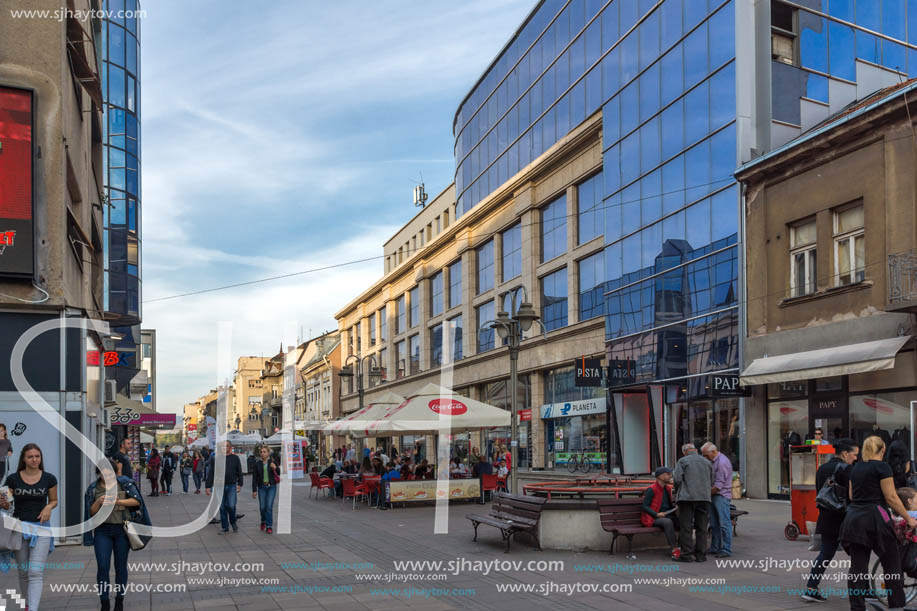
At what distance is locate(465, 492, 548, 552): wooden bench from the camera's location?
42.8 feet

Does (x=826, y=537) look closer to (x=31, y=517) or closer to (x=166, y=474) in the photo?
(x=31, y=517)

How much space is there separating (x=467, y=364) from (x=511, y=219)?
9.93m

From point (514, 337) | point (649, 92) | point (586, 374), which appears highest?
point (649, 92)

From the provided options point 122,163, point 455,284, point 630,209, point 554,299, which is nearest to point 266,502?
point 630,209

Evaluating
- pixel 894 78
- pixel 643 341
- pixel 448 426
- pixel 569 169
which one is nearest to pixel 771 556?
pixel 448 426

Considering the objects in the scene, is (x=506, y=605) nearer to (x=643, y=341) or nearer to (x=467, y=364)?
(x=643, y=341)

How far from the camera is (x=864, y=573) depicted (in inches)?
313

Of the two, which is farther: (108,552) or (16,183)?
(16,183)

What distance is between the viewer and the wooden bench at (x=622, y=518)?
40.6 feet

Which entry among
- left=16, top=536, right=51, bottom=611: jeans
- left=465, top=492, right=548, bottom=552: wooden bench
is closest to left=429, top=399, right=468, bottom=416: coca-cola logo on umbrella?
left=465, top=492, right=548, bottom=552: wooden bench

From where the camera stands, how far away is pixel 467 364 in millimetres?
48094

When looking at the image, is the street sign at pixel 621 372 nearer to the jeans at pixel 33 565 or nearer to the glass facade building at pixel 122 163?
the glass facade building at pixel 122 163

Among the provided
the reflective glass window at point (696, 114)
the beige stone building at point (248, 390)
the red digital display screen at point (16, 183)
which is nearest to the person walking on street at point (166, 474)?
the red digital display screen at point (16, 183)

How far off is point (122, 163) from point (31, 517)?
120ft
